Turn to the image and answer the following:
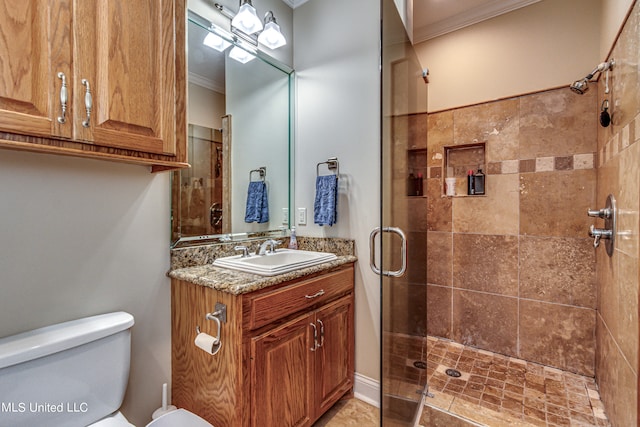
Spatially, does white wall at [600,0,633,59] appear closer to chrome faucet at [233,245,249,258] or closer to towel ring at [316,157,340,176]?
towel ring at [316,157,340,176]

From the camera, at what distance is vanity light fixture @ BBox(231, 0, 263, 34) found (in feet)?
5.52

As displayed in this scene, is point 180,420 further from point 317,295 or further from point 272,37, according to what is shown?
point 272,37

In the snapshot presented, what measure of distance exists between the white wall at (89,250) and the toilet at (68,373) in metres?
0.11

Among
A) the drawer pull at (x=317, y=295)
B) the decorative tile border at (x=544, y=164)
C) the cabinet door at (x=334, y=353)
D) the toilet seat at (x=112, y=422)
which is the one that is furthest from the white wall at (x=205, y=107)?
the decorative tile border at (x=544, y=164)

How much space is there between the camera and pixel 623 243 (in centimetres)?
125

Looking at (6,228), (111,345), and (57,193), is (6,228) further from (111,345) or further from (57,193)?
(111,345)

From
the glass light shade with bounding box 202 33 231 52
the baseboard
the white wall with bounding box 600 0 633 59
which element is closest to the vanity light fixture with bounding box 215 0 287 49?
the glass light shade with bounding box 202 33 231 52

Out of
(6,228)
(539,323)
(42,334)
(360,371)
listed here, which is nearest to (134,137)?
(6,228)

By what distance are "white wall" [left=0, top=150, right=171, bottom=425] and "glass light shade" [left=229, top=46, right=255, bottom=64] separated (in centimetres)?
93

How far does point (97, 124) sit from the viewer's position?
93cm

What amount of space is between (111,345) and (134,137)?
777 millimetres

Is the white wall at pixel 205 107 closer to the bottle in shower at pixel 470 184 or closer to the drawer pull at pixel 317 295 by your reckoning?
the drawer pull at pixel 317 295

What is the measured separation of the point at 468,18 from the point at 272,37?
5.05ft

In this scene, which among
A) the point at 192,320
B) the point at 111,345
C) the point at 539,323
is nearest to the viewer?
the point at 111,345
